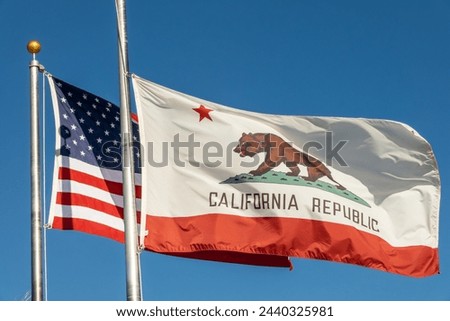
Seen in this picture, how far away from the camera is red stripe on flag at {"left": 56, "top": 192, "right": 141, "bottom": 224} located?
1956 centimetres

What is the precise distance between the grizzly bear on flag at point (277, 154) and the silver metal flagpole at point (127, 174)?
207cm

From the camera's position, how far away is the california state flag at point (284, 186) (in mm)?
18672

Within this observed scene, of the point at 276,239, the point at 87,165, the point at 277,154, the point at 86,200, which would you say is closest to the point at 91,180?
the point at 87,165

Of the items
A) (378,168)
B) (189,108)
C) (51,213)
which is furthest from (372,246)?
(51,213)

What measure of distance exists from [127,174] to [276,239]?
8.29 ft

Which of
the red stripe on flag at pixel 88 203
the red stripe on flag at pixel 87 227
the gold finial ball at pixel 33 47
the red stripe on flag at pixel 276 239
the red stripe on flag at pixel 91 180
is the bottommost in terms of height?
the red stripe on flag at pixel 276 239

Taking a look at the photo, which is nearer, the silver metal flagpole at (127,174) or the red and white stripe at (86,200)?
the silver metal flagpole at (127,174)

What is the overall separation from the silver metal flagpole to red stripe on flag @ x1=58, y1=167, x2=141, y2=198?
200 centimetres

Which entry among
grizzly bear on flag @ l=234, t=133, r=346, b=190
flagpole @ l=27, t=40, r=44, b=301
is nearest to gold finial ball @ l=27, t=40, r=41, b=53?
flagpole @ l=27, t=40, r=44, b=301

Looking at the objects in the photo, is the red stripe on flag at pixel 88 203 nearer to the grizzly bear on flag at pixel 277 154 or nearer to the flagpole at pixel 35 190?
the flagpole at pixel 35 190

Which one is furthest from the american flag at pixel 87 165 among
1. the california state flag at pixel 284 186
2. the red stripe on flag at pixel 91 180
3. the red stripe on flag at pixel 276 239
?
the red stripe on flag at pixel 276 239

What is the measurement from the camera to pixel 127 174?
17766mm

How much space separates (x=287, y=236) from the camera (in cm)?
1892
